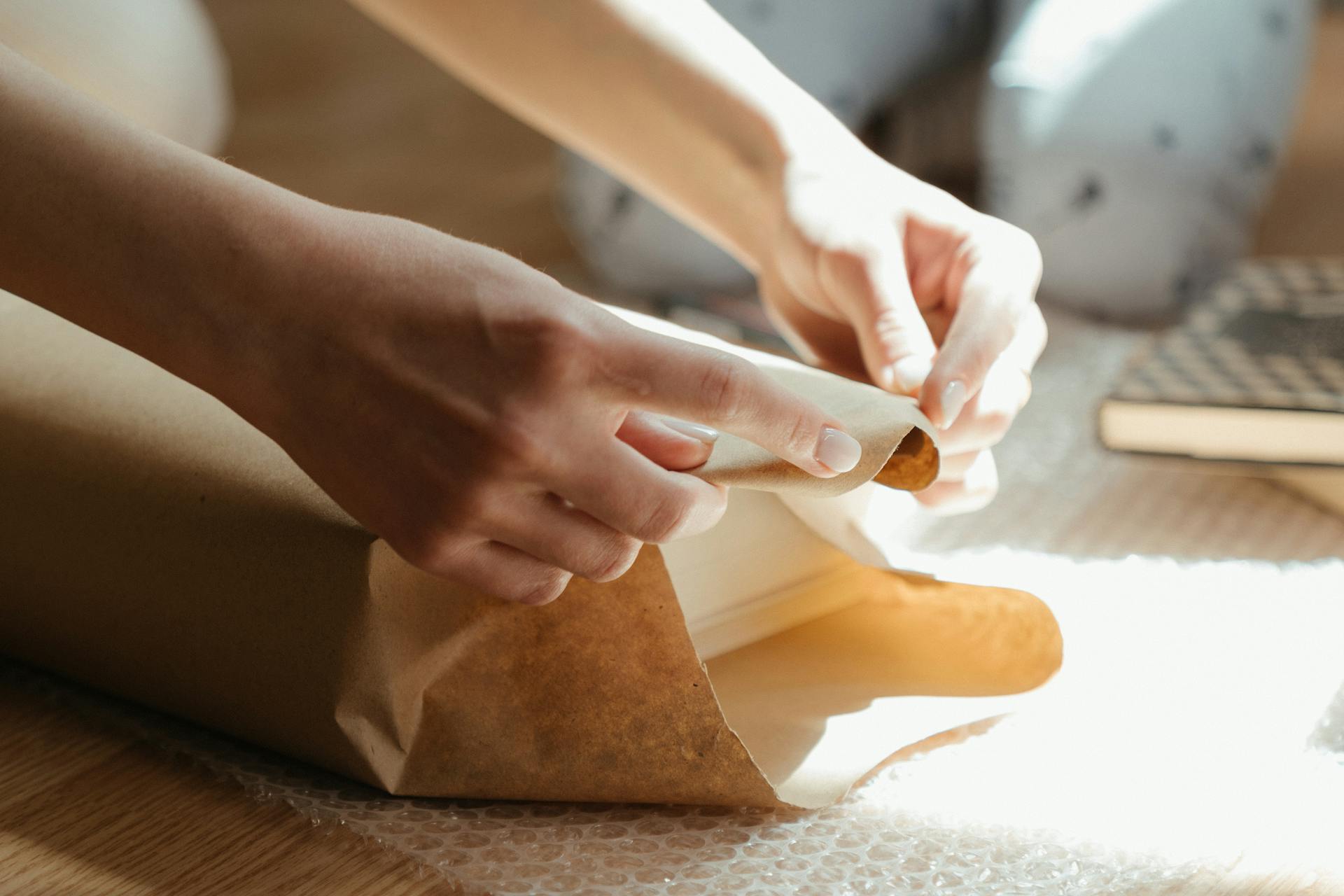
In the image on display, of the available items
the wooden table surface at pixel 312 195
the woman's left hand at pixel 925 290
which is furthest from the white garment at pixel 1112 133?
the woman's left hand at pixel 925 290

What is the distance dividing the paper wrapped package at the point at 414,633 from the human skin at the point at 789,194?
0.05 m

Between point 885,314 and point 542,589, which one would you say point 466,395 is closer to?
point 542,589

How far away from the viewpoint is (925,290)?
2.17 ft

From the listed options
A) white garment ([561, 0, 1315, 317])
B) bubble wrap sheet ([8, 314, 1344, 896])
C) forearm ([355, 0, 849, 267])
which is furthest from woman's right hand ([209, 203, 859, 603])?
white garment ([561, 0, 1315, 317])

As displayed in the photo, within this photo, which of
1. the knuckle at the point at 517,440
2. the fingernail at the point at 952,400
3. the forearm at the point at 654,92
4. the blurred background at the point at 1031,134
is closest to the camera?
the knuckle at the point at 517,440

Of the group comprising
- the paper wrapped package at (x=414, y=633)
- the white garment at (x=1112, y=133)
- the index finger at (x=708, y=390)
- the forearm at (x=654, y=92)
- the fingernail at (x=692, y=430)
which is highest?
the white garment at (x=1112, y=133)

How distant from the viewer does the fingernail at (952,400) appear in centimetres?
57

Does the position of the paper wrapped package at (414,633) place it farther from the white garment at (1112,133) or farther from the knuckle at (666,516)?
the white garment at (1112,133)

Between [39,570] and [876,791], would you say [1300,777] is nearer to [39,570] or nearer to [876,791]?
[876,791]

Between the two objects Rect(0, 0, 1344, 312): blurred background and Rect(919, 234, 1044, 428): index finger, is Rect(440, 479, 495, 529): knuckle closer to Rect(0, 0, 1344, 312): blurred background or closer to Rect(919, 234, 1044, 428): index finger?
Rect(919, 234, 1044, 428): index finger

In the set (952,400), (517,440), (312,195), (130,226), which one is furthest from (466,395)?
(312,195)

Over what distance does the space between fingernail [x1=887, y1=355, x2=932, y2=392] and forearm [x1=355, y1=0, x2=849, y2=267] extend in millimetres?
145

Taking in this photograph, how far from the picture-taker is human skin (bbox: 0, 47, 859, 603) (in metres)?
0.41

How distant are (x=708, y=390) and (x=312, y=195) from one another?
3.18ft
